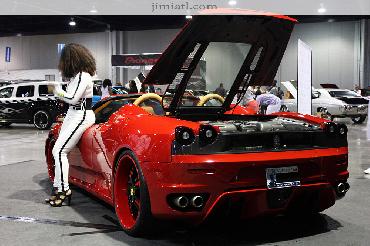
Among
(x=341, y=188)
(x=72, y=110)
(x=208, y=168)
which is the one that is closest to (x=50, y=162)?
(x=72, y=110)

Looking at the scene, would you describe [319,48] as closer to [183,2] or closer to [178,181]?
[183,2]

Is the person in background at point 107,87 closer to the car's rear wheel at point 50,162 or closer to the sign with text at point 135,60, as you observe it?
the car's rear wheel at point 50,162

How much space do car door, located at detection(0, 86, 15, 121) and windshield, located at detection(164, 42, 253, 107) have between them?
1295 cm

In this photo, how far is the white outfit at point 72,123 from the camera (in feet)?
16.7

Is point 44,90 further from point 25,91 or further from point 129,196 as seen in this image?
point 129,196

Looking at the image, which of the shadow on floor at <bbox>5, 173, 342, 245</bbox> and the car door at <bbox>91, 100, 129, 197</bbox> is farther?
the car door at <bbox>91, 100, 129, 197</bbox>

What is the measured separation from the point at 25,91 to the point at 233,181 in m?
14.2

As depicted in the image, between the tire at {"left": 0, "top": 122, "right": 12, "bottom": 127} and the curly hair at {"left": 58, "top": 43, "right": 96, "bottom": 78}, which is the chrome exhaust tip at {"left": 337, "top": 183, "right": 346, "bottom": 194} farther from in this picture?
the tire at {"left": 0, "top": 122, "right": 12, "bottom": 127}

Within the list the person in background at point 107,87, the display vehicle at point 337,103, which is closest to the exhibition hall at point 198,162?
the person in background at point 107,87

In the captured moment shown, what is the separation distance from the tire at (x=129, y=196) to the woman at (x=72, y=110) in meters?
1.11

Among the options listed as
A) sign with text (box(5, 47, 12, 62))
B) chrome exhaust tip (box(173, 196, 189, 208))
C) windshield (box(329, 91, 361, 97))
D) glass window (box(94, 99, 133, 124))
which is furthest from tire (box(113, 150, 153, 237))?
sign with text (box(5, 47, 12, 62))

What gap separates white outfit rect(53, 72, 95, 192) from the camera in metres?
5.09

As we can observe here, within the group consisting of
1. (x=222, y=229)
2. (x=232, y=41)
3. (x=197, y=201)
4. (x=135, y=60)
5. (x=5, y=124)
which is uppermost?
(x=135, y=60)

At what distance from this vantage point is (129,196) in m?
4.17
